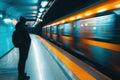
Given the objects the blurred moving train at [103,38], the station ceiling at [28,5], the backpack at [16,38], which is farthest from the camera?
the station ceiling at [28,5]

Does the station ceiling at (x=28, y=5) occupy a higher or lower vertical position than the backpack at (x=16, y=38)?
higher

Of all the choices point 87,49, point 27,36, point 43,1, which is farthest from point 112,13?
point 43,1

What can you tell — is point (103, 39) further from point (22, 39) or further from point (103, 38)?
point (22, 39)

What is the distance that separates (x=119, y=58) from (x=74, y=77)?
4.42 feet

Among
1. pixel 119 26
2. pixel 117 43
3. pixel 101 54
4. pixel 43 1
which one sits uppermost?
pixel 43 1

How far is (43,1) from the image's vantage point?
14.5 metres

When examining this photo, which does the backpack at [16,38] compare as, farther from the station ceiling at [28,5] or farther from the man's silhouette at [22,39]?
the station ceiling at [28,5]

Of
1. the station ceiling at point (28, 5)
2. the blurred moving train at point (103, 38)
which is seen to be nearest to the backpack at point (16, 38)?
the blurred moving train at point (103, 38)

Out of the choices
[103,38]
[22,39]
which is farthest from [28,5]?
[22,39]

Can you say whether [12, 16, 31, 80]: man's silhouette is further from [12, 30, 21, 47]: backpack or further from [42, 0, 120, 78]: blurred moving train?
[42, 0, 120, 78]: blurred moving train

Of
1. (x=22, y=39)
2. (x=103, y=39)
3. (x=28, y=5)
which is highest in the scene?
(x=28, y=5)

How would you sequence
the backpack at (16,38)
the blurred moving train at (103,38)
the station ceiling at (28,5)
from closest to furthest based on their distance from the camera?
the backpack at (16,38), the blurred moving train at (103,38), the station ceiling at (28,5)

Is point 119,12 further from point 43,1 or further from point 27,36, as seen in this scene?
point 43,1

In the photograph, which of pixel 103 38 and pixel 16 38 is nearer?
pixel 16 38
